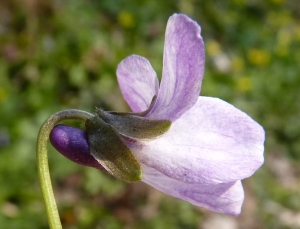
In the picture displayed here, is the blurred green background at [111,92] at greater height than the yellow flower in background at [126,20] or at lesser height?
lesser

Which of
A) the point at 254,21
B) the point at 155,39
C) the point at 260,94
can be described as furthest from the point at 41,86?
the point at 254,21

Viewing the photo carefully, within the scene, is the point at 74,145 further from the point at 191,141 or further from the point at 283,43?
the point at 283,43

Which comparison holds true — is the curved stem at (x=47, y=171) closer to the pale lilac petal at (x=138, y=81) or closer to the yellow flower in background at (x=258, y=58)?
the pale lilac petal at (x=138, y=81)

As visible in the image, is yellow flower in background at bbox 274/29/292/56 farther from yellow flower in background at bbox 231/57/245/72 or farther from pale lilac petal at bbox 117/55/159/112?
pale lilac petal at bbox 117/55/159/112

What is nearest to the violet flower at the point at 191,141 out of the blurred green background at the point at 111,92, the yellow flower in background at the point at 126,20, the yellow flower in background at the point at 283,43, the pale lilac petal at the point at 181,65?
the pale lilac petal at the point at 181,65

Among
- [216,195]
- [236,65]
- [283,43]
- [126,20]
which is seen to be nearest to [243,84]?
[236,65]

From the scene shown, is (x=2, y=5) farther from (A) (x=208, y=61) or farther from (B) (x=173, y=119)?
(B) (x=173, y=119)
